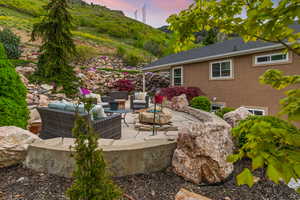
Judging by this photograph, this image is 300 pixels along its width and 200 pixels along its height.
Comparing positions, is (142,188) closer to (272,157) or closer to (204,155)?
(204,155)

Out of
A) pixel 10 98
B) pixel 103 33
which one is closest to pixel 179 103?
pixel 10 98

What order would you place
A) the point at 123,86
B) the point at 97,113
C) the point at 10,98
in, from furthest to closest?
1. the point at 123,86
2. the point at 97,113
3. the point at 10,98

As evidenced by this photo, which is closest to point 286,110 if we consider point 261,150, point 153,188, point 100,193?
point 261,150

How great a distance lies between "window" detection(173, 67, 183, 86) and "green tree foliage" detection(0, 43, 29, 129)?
10.3 m

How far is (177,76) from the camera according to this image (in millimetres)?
13000

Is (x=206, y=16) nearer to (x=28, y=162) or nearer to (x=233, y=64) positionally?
(x=28, y=162)

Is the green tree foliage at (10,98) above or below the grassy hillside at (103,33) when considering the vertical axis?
below

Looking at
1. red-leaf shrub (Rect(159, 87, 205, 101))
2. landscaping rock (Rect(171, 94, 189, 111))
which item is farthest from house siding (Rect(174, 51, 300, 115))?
landscaping rock (Rect(171, 94, 189, 111))

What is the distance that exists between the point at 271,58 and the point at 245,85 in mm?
1680

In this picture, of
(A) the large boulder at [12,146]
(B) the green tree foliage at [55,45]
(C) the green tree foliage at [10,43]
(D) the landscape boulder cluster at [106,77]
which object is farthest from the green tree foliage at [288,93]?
(C) the green tree foliage at [10,43]

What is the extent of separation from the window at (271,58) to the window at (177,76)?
518 cm

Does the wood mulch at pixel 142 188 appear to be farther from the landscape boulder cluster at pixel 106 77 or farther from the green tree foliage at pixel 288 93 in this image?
the landscape boulder cluster at pixel 106 77

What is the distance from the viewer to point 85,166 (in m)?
1.60

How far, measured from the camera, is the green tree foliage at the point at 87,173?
1.59 metres
